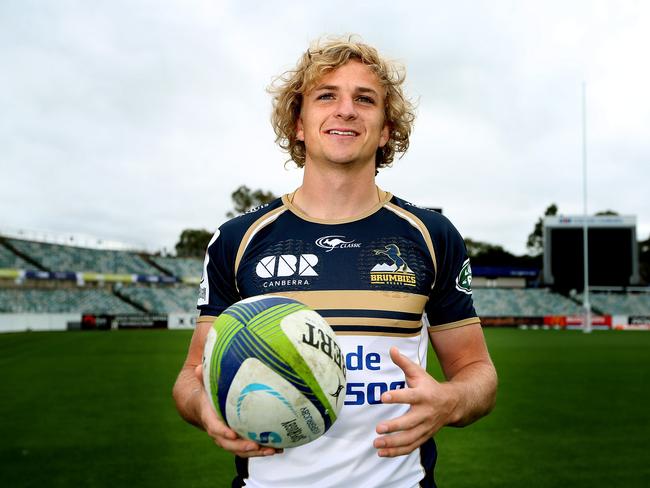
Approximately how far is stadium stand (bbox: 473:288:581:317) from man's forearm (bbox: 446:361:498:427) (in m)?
51.9

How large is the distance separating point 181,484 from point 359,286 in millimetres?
4521

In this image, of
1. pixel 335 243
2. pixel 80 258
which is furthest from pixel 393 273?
pixel 80 258

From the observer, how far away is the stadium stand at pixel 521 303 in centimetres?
5353

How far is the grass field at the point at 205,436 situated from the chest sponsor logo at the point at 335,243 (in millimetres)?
4314

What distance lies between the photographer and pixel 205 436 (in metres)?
8.16

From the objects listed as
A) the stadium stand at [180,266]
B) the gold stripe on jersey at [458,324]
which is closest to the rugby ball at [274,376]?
the gold stripe on jersey at [458,324]

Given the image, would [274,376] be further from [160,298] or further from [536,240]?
[536,240]

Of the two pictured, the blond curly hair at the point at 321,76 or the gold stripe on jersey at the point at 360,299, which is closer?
the gold stripe on jersey at the point at 360,299

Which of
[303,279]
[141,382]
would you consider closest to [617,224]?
[141,382]

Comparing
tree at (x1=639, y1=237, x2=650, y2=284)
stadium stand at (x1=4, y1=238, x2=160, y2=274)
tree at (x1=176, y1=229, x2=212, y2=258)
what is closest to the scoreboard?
stadium stand at (x1=4, y1=238, x2=160, y2=274)

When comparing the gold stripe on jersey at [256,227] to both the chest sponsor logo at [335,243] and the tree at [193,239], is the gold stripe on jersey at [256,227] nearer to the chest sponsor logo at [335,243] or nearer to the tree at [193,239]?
the chest sponsor logo at [335,243]

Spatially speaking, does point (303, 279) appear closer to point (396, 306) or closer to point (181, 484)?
point (396, 306)

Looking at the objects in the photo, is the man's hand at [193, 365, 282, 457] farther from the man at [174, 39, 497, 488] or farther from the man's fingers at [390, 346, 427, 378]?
the man's fingers at [390, 346, 427, 378]

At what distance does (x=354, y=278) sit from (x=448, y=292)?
483 millimetres
